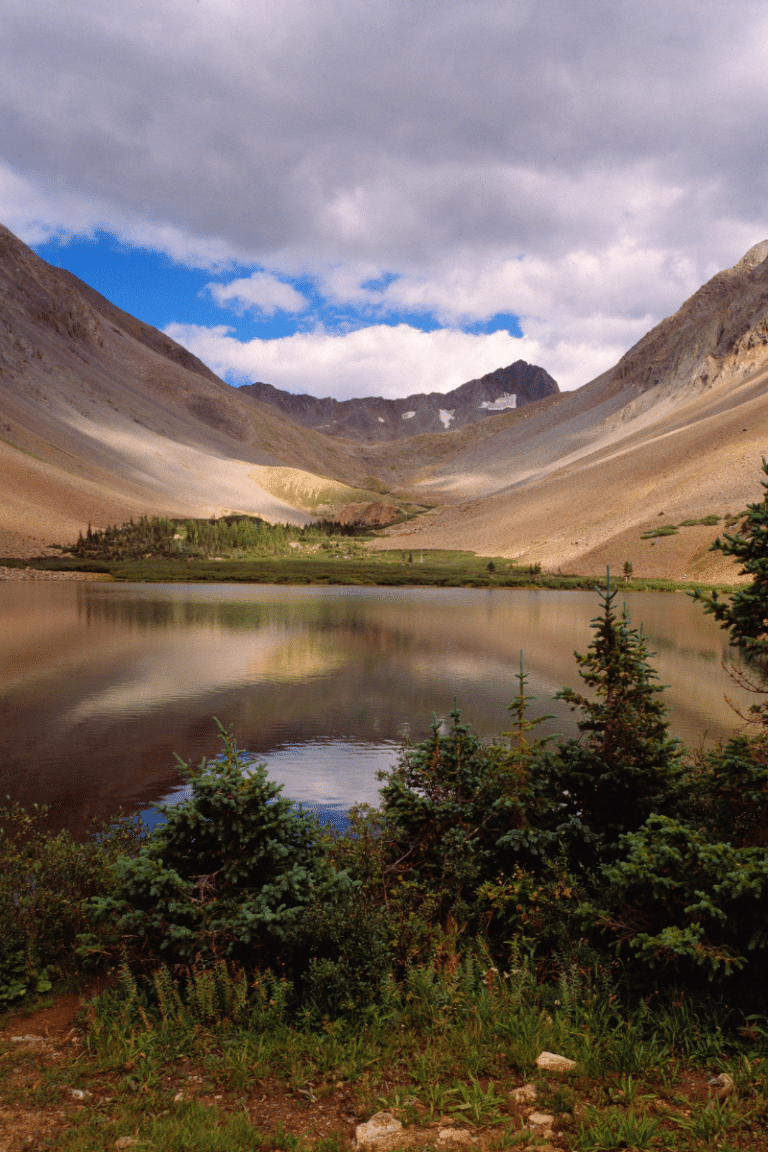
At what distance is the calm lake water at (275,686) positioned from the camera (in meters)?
12.9

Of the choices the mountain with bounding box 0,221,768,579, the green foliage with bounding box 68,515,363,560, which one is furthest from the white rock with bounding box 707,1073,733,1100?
the green foliage with bounding box 68,515,363,560

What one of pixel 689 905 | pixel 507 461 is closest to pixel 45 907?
pixel 689 905

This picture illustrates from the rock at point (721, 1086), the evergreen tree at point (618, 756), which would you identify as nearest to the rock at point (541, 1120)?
the rock at point (721, 1086)

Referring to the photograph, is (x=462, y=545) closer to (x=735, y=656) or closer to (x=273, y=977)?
(x=735, y=656)

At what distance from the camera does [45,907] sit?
21.1 feet

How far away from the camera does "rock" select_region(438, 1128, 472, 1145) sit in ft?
13.8

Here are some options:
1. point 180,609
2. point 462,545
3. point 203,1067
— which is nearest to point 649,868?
point 203,1067

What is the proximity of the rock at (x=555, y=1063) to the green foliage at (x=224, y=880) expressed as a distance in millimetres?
1833

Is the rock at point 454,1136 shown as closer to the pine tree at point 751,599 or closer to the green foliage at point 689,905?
the green foliage at point 689,905

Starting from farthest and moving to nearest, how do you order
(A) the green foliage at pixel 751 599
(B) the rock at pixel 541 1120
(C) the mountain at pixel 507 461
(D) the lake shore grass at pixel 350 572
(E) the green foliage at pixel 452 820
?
(C) the mountain at pixel 507 461 < (D) the lake shore grass at pixel 350 572 < (E) the green foliage at pixel 452 820 < (A) the green foliage at pixel 751 599 < (B) the rock at pixel 541 1120

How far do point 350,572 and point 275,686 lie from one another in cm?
5636

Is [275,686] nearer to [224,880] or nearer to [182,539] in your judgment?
[224,880]

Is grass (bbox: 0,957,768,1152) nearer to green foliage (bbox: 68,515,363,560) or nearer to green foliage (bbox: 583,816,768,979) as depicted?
green foliage (bbox: 583,816,768,979)

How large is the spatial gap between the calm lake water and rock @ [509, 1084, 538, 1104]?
6.22 meters
